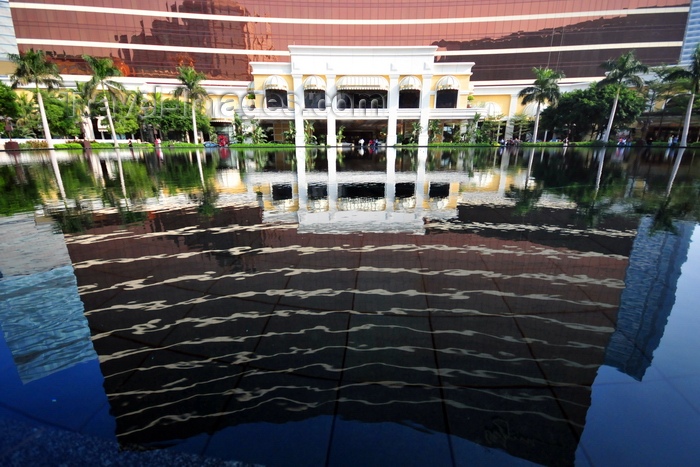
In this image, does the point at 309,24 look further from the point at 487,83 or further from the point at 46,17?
the point at 46,17

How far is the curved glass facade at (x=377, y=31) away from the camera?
53.8 metres

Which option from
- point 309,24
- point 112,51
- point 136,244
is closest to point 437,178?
point 136,244

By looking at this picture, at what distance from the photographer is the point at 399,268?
168 inches

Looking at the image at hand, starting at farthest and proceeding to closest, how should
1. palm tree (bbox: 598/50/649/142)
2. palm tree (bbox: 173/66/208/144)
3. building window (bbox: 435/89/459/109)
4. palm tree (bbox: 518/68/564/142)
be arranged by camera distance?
building window (bbox: 435/89/459/109)
palm tree (bbox: 518/68/564/142)
palm tree (bbox: 173/66/208/144)
palm tree (bbox: 598/50/649/142)

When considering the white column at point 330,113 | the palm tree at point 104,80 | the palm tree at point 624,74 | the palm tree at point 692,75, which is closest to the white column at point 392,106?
the white column at point 330,113

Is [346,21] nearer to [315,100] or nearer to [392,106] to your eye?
[315,100]

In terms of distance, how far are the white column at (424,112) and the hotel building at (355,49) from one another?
14 cm

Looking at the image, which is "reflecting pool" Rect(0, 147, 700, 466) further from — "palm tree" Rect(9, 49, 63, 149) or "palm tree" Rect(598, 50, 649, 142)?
"palm tree" Rect(598, 50, 649, 142)

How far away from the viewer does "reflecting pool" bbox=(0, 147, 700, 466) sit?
1922 mm

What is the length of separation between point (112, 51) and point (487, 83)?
62.5 meters

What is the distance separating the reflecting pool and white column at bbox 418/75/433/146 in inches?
1586

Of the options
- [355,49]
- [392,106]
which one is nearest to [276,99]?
[355,49]

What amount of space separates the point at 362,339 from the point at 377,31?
68.8 meters

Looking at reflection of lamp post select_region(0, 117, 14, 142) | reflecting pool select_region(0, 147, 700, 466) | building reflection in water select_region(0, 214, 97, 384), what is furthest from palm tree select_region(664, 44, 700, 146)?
reflection of lamp post select_region(0, 117, 14, 142)
